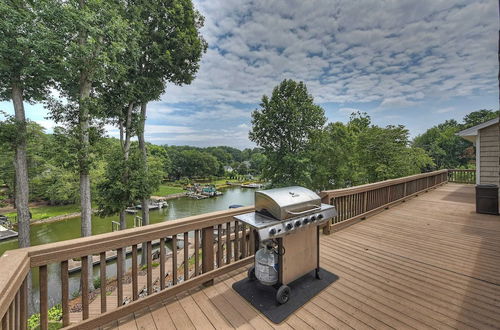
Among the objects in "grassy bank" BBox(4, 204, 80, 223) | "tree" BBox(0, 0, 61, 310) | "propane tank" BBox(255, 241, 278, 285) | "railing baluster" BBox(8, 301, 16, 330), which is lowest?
"grassy bank" BBox(4, 204, 80, 223)

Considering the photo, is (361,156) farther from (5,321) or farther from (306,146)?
(5,321)

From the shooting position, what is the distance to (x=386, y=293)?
2229 mm

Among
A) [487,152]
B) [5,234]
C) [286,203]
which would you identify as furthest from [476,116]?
[5,234]

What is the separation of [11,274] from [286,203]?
1.94m

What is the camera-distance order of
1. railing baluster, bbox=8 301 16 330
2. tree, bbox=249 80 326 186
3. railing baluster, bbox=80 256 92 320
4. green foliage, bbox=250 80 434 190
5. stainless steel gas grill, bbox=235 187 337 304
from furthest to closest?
1. tree, bbox=249 80 326 186
2. green foliage, bbox=250 80 434 190
3. stainless steel gas grill, bbox=235 187 337 304
4. railing baluster, bbox=80 256 92 320
5. railing baluster, bbox=8 301 16 330

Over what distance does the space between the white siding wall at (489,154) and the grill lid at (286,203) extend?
25.5 feet

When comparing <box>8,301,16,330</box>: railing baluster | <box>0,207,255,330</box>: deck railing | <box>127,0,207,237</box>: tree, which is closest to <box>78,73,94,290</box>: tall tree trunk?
<box>127,0,207,237</box>: tree

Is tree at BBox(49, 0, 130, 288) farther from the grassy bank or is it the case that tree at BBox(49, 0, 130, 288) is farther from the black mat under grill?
the grassy bank

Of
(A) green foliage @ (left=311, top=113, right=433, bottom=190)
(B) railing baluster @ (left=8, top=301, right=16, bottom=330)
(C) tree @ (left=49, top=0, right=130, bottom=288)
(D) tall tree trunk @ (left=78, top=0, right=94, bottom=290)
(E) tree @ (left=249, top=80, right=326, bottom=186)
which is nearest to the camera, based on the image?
(B) railing baluster @ (left=8, top=301, right=16, bottom=330)

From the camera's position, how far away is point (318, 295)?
2.21 m

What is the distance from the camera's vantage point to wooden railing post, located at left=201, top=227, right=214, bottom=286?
235 cm

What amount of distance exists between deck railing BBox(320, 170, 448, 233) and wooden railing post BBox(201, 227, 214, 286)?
222 centimetres

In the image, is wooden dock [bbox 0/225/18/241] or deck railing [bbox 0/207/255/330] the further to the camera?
wooden dock [bbox 0/225/18/241]

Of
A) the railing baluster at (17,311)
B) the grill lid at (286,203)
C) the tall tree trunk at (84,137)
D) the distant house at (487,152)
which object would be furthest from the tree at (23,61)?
the distant house at (487,152)
